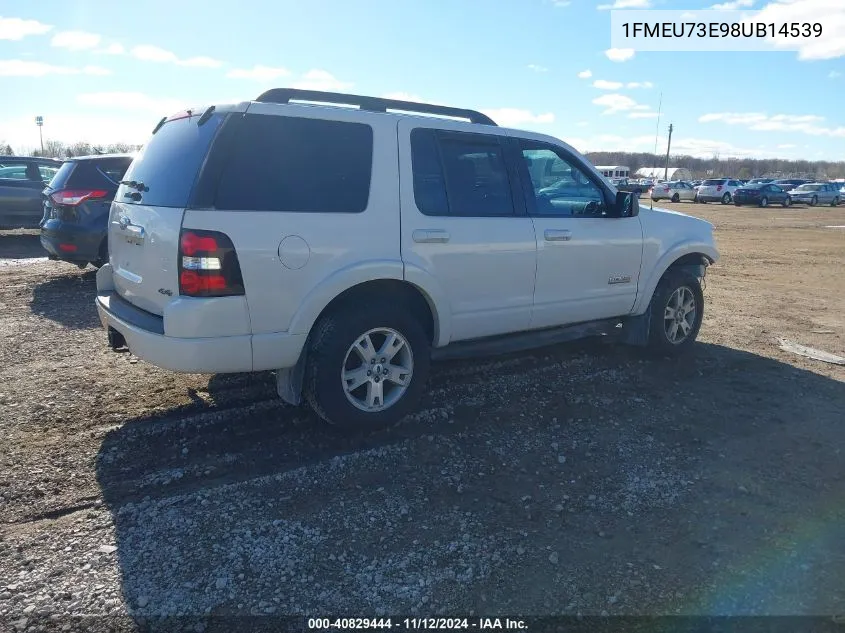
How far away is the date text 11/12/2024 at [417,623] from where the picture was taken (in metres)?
2.53

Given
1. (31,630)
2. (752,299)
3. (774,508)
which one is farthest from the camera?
(752,299)

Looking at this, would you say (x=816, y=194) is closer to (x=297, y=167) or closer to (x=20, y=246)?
(x=20, y=246)

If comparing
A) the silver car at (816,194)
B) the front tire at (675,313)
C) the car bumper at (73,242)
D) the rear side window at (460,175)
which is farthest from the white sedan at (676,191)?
the rear side window at (460,175)

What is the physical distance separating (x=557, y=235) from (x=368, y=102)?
173 centimetres

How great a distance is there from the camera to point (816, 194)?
140 ft

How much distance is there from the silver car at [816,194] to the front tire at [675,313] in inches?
1697

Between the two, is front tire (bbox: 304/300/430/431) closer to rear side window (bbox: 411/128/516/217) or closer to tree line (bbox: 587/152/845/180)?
rear side window (bbox: 411/128/516/217)

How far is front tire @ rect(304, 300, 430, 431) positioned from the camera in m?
3.91

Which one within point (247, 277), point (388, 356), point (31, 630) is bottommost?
point (31, 630)

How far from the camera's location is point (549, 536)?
3127mm

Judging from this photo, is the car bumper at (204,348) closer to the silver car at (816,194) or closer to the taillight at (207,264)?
the taillight at (207,264)

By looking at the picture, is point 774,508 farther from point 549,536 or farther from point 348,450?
point 348,450

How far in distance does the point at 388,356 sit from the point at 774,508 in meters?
2.36

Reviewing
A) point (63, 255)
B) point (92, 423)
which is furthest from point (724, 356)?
point (63, 255)
